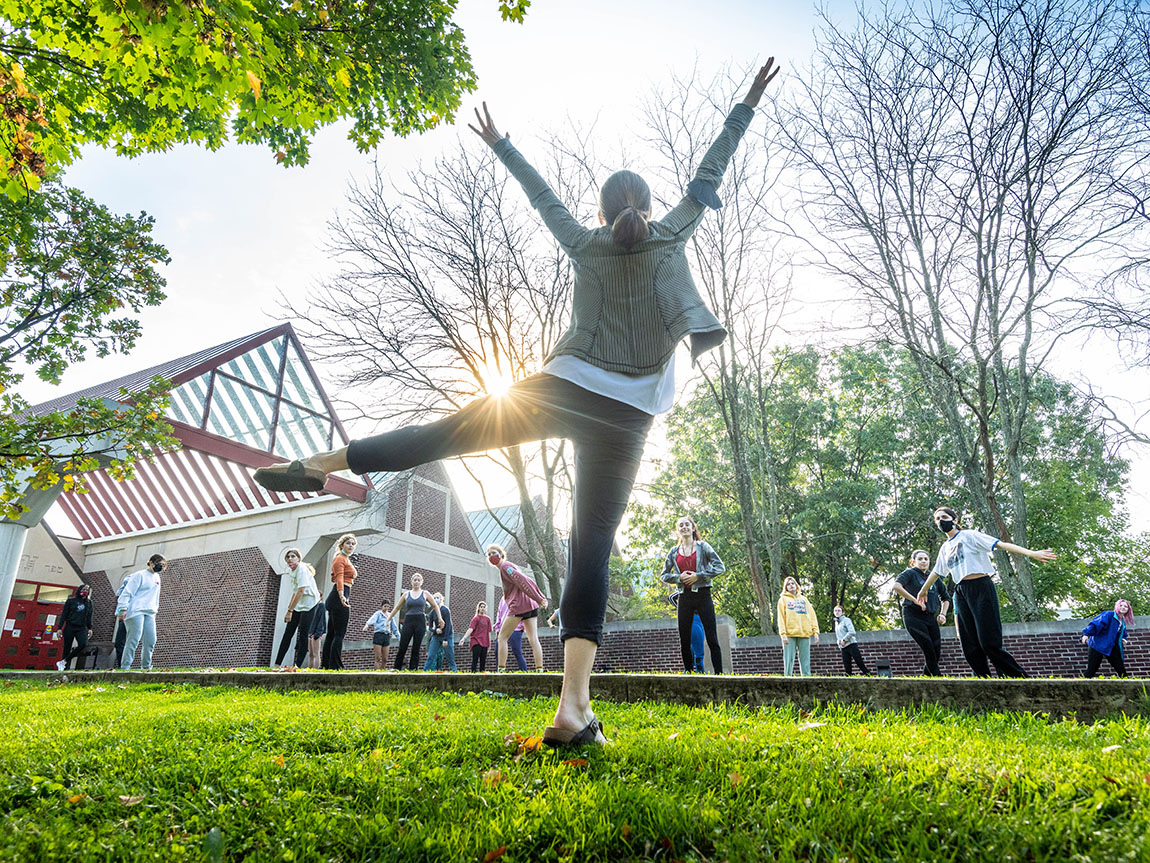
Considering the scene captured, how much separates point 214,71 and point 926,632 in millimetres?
10648

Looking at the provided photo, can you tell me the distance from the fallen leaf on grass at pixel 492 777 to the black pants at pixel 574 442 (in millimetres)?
516

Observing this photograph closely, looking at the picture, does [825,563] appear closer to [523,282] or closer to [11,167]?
[523,282]

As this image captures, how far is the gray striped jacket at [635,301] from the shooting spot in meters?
2.57

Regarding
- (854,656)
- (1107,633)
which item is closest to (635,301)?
(1107,633)

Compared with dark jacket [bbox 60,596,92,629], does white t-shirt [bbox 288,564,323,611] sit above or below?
above

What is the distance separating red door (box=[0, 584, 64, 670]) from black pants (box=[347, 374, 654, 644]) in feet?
87.8

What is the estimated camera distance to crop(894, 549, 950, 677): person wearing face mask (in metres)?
9.80

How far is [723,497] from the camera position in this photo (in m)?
25.4

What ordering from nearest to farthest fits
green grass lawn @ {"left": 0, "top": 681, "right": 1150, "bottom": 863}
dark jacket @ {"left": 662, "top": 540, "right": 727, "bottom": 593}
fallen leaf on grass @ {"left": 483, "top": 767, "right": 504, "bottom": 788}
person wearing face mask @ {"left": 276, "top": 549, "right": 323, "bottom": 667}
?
green grass lawn @ {"left": 0, "top": 681, "right": 1150, "bottom": 863} → fallen leaf on grass @ {"left": 483, "top": 767, "right": 504, "bottom": 788} → dark jacket @ {"left": 662, "top": 540, "right": 727, "bottom": 593} → person wearing face mask @ {"left": 276, "top": 549, "right": 323, "bottom": 667}

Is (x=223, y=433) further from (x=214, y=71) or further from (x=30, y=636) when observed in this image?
(x=214, y=71)

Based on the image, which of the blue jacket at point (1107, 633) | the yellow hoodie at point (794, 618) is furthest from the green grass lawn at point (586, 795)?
the blue jacket at point (1107, 633)

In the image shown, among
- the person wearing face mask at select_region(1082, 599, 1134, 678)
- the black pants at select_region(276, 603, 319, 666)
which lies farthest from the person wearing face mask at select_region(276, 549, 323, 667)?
the person wearing face mask at select_region(1082, 599, 1134, 678)

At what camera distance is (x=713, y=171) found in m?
2.94

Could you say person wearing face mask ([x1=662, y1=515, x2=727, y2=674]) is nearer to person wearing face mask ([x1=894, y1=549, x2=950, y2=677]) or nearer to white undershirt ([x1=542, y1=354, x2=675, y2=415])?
person wearing face mask ([x1=894, y1=549, x2=950, y2=677])
